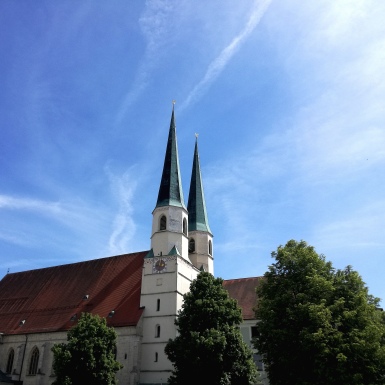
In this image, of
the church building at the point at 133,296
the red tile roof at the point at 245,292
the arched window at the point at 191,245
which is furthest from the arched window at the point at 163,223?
the red tile roof at the point at 245,292

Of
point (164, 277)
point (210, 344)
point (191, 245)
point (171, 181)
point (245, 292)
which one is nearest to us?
point (210, 344)

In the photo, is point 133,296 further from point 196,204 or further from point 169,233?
point 196,204

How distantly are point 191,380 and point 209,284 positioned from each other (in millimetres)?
5618

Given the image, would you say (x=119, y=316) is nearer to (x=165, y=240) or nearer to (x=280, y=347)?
(x=165, y=240)

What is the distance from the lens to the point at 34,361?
34406mm

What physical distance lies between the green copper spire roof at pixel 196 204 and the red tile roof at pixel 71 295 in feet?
18.2

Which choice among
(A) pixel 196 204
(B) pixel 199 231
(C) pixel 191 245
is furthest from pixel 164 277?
(A) pixel 196 204

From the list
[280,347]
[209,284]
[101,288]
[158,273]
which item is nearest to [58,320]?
[101,288]

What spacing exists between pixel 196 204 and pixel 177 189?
5.26 meters

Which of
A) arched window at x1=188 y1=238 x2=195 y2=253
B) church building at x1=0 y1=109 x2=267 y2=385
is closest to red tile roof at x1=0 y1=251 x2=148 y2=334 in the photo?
church building at x1=0 y1=109 x2=267 y2=385

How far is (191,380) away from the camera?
22891 millimetres

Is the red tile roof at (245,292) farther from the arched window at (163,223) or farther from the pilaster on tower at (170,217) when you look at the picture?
the arched window at (163,223)

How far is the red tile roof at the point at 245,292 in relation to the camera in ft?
115

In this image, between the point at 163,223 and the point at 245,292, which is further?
the point at 245,292
